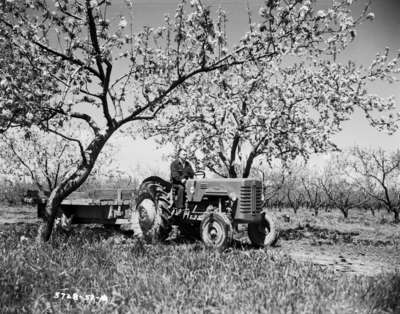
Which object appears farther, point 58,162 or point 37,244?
point 58,162

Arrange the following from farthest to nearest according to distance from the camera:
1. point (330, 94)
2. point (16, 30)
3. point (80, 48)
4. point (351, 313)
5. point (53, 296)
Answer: point (330, 94) → point (80, 48) → point (16, 30) → point (53, 296) → point (351, 313)

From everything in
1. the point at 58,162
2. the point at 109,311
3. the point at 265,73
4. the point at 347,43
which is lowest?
the point at 109,311

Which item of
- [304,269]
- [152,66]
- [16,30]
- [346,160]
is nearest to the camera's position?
[304,269]

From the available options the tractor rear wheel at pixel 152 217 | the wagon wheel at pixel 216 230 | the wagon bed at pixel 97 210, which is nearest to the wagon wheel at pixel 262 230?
the wagon wheel at pixel 216 230

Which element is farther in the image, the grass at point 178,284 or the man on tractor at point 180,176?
the man on tractor at point 180,176

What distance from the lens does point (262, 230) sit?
9.90 m

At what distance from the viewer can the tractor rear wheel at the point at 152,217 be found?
30.5 feet

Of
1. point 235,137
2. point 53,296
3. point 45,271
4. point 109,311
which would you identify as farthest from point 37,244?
point 235,137

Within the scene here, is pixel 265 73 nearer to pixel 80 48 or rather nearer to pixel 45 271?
pixel 80 48

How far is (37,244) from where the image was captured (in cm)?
691

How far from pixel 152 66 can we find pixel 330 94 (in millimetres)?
6172

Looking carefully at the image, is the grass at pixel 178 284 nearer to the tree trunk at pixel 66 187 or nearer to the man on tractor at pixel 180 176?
the tree trunk at pixel 66 187

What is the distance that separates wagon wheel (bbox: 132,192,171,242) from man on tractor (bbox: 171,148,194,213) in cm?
35

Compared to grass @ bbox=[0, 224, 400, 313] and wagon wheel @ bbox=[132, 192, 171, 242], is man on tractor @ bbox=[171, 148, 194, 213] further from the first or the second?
grass @ bbox=[0, 224, 400, 313]
